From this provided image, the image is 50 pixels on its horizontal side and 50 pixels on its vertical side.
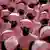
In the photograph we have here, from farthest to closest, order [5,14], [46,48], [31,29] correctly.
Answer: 1. [5,14]
2. [31,29]
3. [46,48]

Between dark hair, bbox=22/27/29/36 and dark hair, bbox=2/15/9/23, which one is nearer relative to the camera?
dark hair, bbox=22/27/29/36

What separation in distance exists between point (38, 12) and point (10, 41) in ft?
0.75

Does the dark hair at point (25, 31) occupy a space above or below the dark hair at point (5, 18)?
below

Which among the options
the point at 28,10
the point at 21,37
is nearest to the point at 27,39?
the point at 21,37

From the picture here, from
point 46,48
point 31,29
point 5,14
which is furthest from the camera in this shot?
point 5,14

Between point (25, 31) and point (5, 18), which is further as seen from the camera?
point (5, 18)

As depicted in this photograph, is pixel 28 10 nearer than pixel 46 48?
No

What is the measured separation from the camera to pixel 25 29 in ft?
2.00

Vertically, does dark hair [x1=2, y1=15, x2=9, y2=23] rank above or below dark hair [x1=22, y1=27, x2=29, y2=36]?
above

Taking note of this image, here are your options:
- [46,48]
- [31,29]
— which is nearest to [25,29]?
[31,29]

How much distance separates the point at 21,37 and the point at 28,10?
0.57 feet

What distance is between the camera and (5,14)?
725 millimetres

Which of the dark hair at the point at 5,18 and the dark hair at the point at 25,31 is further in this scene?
the dark hair at the point at 5,18

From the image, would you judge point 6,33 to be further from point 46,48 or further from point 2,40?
point 46,48
